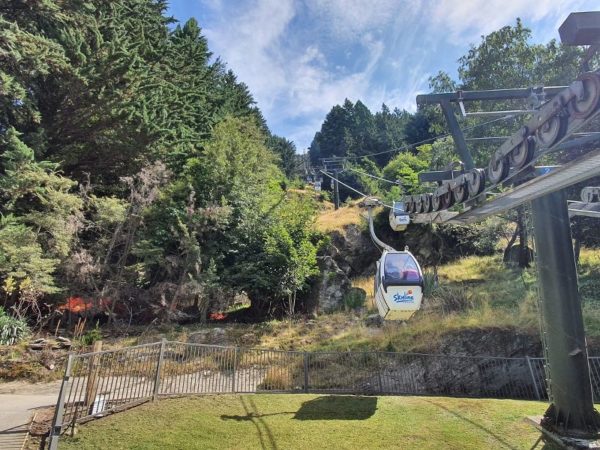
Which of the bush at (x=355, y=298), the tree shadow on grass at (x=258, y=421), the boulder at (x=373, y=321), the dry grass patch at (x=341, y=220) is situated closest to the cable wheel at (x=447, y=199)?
the tree shadow on grass at (x=258, y=421)

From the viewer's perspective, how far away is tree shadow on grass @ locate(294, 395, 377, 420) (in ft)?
29.5

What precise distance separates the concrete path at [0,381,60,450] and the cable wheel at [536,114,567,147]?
937 cm

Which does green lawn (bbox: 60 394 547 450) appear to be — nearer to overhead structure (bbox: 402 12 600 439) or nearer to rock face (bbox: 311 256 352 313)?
overhead structure (bbox: 402 12 600 439)

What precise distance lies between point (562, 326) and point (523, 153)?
3887mm

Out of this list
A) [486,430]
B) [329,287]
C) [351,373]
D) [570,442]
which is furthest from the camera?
[329,287]

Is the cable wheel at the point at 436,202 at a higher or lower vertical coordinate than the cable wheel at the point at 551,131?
higher

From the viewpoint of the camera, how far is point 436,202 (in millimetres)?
7957

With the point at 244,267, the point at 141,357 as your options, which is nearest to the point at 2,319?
the point at 141,357

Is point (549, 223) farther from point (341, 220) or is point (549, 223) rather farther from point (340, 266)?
point (341, 220)

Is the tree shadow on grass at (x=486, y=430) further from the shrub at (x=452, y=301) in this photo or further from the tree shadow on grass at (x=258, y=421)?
the shrub at (x=452, y=301)

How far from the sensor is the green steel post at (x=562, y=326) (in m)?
6.79

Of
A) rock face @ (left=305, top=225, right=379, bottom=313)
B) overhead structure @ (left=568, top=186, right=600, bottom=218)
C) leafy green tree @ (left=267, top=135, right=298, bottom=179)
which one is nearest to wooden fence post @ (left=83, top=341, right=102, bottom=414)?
overhead structure @ (left=568, top=186, right=600, bottom=218)

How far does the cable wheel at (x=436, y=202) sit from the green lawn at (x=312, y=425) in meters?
4.49

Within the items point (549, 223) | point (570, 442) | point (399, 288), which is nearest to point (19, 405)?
point (399, 288)
